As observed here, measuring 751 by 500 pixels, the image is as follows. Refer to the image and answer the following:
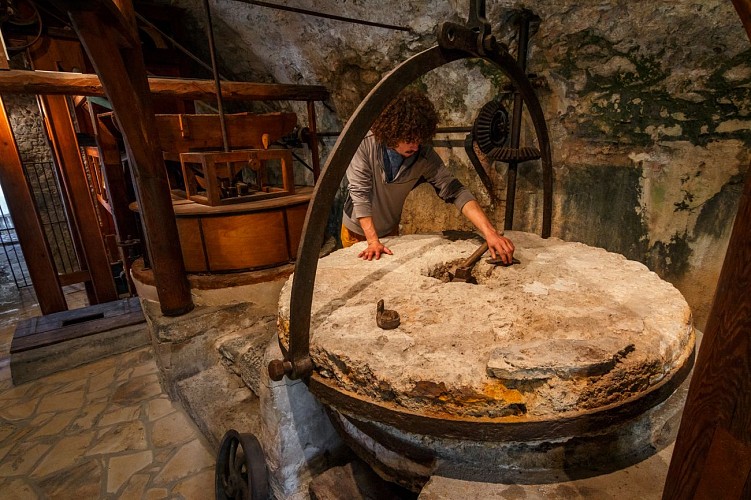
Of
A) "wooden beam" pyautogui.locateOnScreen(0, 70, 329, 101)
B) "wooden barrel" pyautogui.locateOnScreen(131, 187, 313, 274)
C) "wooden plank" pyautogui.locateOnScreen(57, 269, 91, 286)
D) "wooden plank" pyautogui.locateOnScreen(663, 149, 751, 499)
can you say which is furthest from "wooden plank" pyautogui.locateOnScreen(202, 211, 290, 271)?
"wooden plank" pyautogui.locateOnScreen(663, 149, 751, 499)

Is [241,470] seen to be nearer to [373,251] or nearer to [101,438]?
[373,251]

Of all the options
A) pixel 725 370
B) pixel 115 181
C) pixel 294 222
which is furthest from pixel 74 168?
pixel 725 370

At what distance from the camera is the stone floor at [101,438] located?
2705mm

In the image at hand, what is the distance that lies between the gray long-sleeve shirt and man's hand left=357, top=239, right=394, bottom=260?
8.3 inches

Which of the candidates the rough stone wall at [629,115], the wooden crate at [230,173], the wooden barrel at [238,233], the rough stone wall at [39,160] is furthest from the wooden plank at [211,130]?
the rough stone wall at [39,160]

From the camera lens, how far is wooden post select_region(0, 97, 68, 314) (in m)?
4.42

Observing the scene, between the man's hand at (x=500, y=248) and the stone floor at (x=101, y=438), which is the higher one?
the man's hand at (x=500, y=248)

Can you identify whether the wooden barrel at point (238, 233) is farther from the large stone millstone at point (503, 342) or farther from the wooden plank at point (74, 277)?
the wooden plank at point (74, 277)

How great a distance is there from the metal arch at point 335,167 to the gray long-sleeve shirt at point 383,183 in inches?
46.3

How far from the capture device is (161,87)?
3.72 meters

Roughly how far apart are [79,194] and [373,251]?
496 cm

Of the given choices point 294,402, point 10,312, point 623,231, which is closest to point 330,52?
point 623,231

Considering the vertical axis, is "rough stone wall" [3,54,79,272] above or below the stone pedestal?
above

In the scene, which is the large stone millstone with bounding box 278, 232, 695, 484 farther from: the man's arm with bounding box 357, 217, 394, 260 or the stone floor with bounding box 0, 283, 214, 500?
the stone floor with bounding box 0, 283, 214, 500
